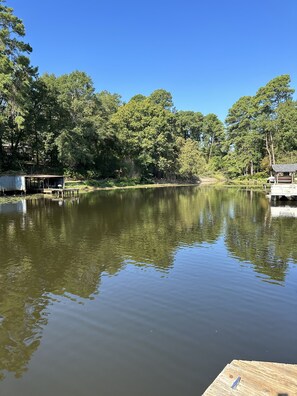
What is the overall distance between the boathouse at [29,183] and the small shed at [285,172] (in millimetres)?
31841

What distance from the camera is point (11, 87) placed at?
135ft

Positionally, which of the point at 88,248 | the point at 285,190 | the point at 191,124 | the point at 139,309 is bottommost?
the point at 139,309

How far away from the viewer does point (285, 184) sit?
39.5 metres

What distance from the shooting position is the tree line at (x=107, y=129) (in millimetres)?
44750

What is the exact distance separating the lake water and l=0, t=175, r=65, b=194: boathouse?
89.9 ft

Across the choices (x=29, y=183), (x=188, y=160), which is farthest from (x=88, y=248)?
(x=188, y=160)

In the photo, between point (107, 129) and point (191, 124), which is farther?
point (191, 124)

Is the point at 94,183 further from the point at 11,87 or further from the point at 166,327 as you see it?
the point at 166,327

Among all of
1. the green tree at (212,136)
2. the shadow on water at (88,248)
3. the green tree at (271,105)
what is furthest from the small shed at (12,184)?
the green tree at (212,136)

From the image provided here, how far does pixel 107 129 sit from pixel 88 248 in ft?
169

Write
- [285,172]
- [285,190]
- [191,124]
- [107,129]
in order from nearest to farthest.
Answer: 1. [285,190]
2. [285,172]
3. [107,129]
4. [191,124]

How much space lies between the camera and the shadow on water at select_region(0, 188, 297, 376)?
9.23m

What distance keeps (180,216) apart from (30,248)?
14331mm

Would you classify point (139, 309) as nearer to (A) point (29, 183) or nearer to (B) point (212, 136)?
(A) point (29, 183)
